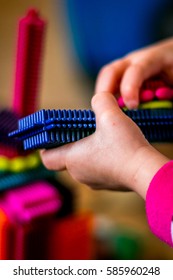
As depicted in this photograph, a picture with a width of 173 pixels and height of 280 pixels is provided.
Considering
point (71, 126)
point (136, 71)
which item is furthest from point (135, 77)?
point (71, 126)

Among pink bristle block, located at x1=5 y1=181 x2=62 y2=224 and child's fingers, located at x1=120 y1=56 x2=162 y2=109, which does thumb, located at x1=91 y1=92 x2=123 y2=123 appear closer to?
child's fingers, located at x1=120 y1=56 x2=162 y2=109

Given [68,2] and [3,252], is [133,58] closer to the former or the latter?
[3,252]

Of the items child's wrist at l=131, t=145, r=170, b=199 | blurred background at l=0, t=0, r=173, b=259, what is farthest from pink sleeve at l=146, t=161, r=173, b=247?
blurred background at l=0, t=0, r=173, b=259

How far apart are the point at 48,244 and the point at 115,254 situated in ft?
0.48

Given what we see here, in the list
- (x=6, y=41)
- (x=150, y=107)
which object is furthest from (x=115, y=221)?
(x=6, y=41)

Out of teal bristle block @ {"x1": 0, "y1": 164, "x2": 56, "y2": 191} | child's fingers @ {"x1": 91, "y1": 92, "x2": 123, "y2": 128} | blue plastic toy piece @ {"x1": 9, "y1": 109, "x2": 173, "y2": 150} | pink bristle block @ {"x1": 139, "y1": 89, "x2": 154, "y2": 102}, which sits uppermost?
pink bristle block @ {"x1": 139, "y1": 89, "x2": 154, "y2": 102}

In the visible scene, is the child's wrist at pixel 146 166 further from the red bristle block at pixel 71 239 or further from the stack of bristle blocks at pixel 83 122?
the red bristle block at pixel 71 239

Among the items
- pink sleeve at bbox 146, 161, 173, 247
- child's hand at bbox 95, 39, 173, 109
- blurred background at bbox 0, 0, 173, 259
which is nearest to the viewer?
pink sleeve at bbox 146, 161, 173, 247

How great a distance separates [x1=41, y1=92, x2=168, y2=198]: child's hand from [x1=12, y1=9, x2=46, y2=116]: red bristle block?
121 millimetres

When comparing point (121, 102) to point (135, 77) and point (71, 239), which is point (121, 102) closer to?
point (135, 77)

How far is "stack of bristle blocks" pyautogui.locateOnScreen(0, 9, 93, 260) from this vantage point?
1.42 ft

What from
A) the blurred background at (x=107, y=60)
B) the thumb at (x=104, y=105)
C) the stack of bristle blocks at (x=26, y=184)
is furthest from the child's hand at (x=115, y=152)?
the blurred background at (x=107, y=60)

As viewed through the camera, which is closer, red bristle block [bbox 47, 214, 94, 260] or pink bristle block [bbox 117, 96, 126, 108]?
pink bristle block [bbox 117, 96, 126, 108]

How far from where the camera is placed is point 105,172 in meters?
0.33
